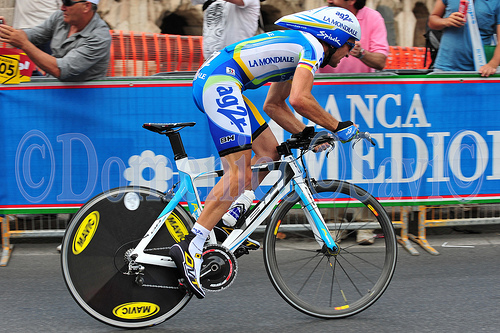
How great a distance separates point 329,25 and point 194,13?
10.2m

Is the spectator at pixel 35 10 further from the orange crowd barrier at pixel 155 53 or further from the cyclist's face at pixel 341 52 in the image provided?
the cyclist's face at pixel 341 52

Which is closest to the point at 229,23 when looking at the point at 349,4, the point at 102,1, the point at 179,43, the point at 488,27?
the point at 349,4

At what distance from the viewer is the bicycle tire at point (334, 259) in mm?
3951

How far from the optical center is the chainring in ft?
12.6

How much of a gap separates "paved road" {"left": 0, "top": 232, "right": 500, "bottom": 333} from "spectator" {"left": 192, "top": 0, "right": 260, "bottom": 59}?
222 centimetres

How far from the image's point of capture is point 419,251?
18.8ft

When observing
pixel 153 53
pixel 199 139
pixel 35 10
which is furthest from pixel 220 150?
pixel 153 53

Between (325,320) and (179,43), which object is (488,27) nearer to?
(325,320)

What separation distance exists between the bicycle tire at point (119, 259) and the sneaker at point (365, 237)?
1185 mm

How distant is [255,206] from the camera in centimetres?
400

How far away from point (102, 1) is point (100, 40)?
23.8ft

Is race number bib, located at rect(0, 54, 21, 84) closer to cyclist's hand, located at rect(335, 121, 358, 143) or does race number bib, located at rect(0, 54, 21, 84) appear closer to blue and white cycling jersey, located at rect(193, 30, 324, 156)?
blue and white cycling jersey, located at rect(193, 30, 324, 156)

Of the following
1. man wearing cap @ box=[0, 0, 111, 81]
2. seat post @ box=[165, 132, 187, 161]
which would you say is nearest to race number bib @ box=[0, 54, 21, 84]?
man wearing cap @ box=[0, 0, 111, 81]

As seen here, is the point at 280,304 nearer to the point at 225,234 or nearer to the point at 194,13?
the point at 225,234
